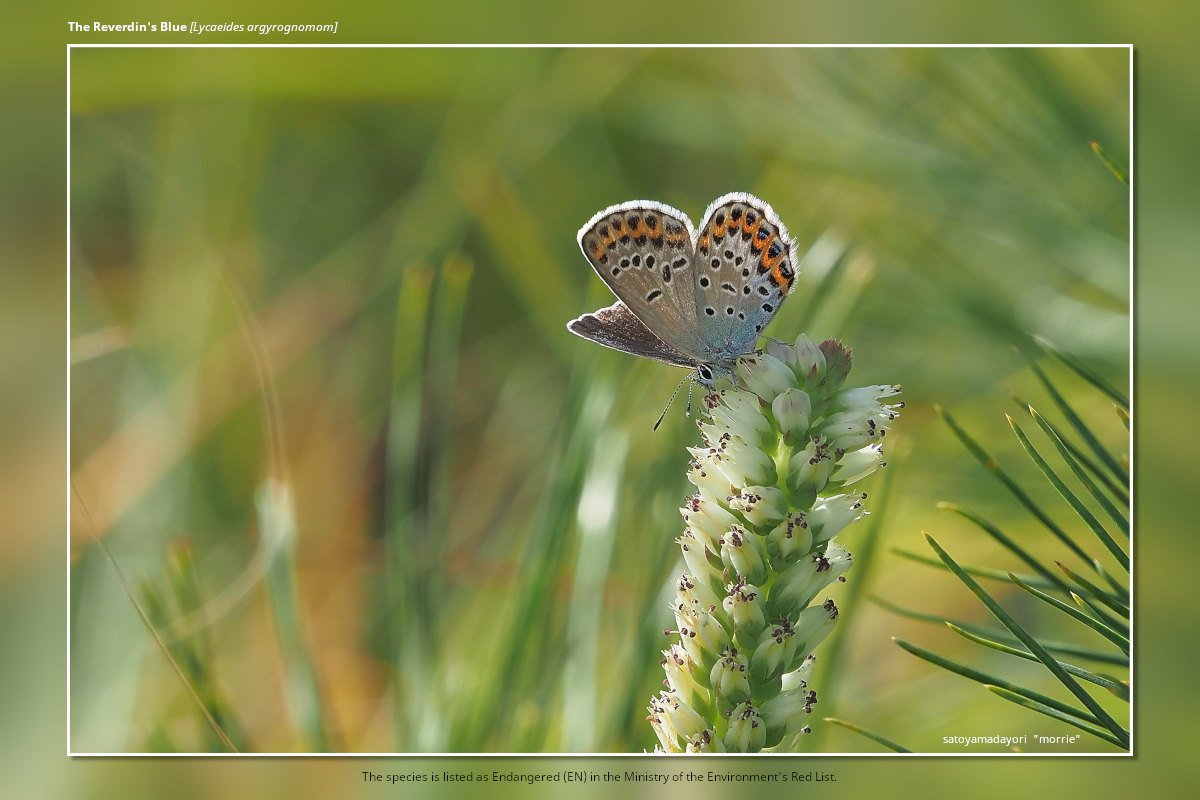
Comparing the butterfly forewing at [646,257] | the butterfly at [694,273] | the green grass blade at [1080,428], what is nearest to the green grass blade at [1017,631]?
the green grass blade at [1080,428]

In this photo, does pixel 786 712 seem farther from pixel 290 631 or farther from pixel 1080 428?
pixel 290 631

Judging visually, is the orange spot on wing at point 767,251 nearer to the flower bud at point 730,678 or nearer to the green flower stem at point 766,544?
the green flower stem at point 766,544

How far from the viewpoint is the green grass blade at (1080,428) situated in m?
1.59

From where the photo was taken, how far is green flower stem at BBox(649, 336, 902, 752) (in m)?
1.40

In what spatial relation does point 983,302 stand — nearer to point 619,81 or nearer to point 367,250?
point 619,81

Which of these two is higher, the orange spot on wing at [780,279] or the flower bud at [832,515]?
the orange spot on wing at [780,279]

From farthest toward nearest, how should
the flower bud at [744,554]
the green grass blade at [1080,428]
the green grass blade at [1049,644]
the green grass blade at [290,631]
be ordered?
1. the green grass blade at [290,631]
2. the green grass blade at [1049,644]
3. the green grass blade at [1080,428]
4. the flower bud at [744,554]

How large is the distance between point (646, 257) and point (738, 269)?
0.59 ft

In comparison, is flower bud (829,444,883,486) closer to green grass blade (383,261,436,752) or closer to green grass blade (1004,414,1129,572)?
green grass blade (1004,414,1129,572)

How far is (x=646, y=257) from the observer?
164 centimetres

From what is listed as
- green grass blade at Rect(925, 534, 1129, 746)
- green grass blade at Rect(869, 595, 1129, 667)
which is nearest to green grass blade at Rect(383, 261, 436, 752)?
green grass blade at Rect(869, 595, 1129, 667)

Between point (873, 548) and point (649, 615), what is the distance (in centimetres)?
51

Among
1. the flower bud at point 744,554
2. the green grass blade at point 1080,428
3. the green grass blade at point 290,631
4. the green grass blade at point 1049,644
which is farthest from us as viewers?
the green grass blade at point 290,631

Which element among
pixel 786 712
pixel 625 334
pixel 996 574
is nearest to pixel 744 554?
pixel 786 712
